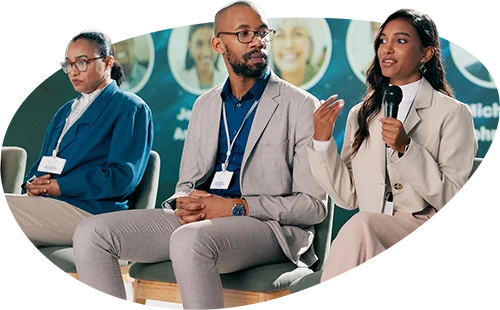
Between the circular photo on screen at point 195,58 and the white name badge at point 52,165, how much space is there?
2195mm

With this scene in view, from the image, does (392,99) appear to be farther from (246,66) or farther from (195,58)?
(195,58)

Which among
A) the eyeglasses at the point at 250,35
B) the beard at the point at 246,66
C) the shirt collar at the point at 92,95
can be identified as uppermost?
the eyeglasses at the point at 250,35

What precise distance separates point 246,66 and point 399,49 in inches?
25.4

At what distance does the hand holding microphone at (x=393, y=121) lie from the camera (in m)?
1.86

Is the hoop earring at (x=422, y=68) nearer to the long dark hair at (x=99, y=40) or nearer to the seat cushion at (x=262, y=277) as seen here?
the seat cushion at (x=262, y=277)

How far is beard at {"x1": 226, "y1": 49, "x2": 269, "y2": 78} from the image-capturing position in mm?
2598

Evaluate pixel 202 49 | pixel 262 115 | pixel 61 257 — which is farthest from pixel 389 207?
pixel 202 49

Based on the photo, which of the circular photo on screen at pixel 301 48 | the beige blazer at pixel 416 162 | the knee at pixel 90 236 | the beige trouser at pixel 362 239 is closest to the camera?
the beige trouser at pixel 362 239

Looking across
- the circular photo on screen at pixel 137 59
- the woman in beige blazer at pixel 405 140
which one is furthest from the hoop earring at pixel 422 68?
the circular photo on screen at pixel 137 59

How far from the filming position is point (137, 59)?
552 centimetres

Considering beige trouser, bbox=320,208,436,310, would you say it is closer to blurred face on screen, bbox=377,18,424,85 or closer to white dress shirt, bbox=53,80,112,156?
blurred face on screen, bbox=377,18,424,85

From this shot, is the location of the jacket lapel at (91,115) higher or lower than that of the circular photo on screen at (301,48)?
lower

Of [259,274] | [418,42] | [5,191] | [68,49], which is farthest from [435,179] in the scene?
[5,191]

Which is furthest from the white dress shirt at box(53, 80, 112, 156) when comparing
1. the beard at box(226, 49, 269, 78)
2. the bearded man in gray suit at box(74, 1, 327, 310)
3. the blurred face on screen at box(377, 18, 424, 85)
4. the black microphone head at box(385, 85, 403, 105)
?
the black microphone head at box(385, 85, 403, 105)
